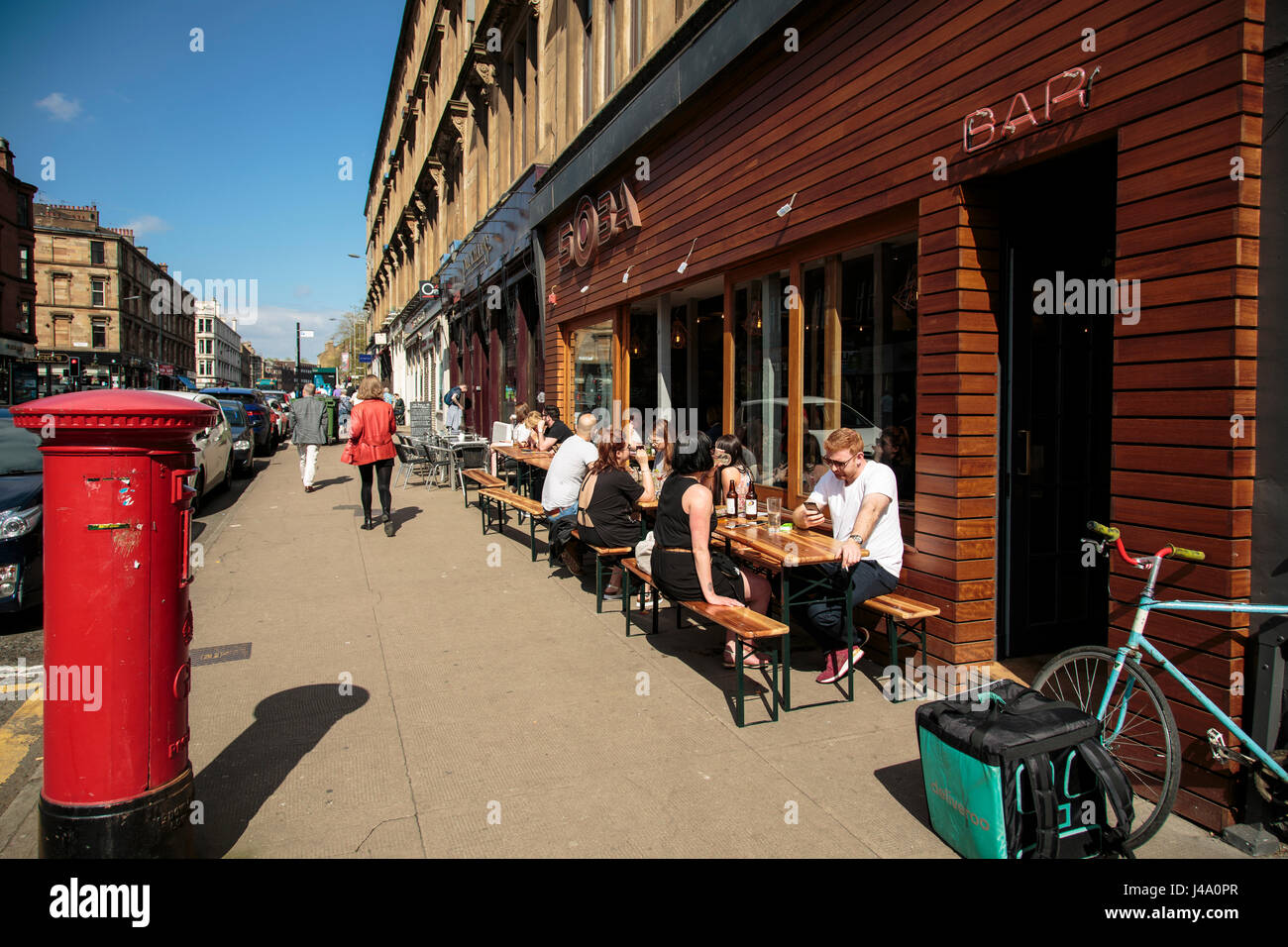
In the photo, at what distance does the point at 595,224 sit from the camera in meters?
11.1

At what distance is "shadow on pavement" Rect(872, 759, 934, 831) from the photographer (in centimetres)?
355

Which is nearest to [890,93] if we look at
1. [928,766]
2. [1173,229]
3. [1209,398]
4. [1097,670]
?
[1173,229]

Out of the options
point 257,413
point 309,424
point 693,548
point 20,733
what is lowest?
point 20,733

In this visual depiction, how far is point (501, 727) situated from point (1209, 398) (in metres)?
3.62

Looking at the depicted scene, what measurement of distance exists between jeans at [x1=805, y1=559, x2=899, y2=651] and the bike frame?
4.88 ft

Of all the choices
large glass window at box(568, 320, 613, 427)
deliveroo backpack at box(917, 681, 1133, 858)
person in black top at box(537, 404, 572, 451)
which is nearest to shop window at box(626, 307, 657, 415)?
large glass window at box(568, 320, 613, 427)

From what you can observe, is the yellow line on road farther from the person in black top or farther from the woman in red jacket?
the person in black top

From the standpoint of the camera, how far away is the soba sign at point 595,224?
10213mm

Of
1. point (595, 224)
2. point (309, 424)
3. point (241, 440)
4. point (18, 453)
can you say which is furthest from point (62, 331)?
point (18, 453)

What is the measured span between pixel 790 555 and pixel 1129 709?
5.78 feet

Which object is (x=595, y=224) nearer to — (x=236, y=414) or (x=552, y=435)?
(x=552, y=435)

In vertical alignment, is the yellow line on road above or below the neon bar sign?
below

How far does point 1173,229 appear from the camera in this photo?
11.7 feet
